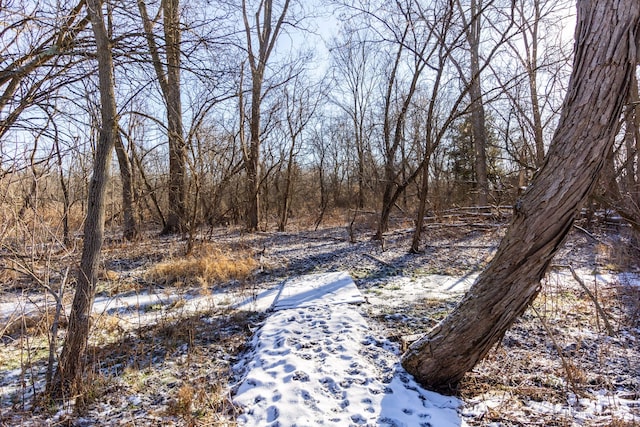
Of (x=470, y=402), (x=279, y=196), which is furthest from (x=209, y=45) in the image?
(x=279, y=196)

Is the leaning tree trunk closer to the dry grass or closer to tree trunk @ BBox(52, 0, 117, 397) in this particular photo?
tree trunk @ BBox(52, 0, 117, 397)

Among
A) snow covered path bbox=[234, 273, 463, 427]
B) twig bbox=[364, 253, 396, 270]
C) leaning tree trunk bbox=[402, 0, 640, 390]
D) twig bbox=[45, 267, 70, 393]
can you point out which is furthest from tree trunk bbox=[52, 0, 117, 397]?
twig bbox=[364, 253, 396, 270]

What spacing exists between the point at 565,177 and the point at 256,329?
342 cm

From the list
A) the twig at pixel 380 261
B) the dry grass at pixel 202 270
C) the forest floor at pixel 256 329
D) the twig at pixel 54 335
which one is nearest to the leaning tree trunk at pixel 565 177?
the forest floor at pixel 256 329

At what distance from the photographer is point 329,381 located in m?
2.85

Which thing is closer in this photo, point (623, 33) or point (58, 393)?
point (623, 33)

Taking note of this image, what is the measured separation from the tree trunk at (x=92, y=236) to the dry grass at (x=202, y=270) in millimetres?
2919

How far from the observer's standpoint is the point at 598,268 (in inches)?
237

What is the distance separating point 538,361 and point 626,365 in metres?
0.73

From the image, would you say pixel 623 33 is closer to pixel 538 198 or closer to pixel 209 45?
pixel 538 198

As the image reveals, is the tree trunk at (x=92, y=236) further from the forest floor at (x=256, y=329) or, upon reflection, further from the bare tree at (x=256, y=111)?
the bare tree at (x=256, y=111)

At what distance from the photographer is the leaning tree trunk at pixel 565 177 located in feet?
6.55

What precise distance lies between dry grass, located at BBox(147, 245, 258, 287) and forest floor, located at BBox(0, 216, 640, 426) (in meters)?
0.04

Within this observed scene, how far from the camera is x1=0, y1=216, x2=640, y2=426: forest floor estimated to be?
8.30ft
